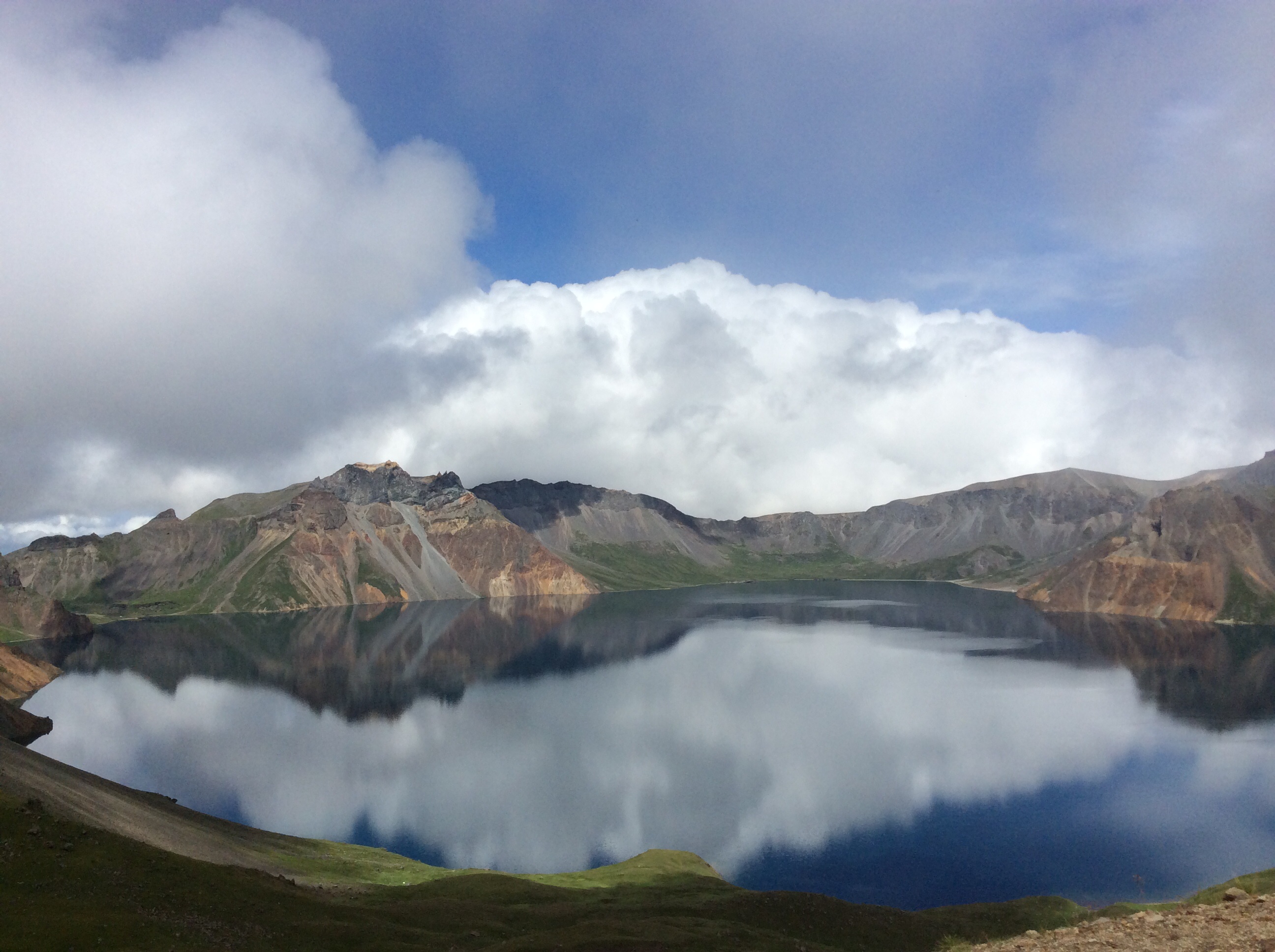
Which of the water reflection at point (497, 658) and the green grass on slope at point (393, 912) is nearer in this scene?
the green grass on slope at point (393, 912)

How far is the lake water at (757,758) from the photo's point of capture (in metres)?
58.1

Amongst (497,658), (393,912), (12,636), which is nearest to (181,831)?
(393,912)

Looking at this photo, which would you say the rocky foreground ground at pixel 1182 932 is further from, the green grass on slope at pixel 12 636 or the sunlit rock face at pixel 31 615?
the sunlit rock face at pixel 31 615

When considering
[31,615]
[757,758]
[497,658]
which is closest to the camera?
[757,758]

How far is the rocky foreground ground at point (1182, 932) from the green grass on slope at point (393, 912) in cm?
1186

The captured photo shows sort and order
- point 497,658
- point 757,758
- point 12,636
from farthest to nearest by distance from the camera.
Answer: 1. point 12,636
2. point 497,658
3. point 757,758

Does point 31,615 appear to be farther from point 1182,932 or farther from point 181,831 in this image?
point 1182,932

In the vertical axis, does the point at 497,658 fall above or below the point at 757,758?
below

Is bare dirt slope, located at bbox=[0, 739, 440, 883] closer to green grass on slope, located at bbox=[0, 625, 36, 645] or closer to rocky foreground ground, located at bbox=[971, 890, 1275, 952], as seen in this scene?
rocky foreground ground, located at bbox=[971, 890, 1275, 952]

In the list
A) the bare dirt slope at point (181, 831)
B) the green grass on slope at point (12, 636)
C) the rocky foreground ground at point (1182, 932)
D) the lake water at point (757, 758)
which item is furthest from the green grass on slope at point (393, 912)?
the green grass on slope at point (12, 636)

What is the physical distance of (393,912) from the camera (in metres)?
34.9

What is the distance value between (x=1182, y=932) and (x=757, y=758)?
63.3 metres

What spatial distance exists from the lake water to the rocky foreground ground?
2863 centimetres

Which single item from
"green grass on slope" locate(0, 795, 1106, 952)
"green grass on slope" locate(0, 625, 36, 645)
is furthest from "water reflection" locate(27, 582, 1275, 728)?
"green grass on slope" locate(0, 795, 1106, 952)
